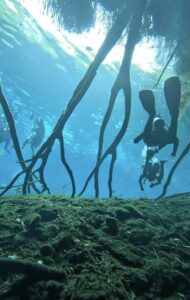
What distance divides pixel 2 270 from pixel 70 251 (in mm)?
780

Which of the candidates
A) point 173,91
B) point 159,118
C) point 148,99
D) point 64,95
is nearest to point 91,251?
point 148,99

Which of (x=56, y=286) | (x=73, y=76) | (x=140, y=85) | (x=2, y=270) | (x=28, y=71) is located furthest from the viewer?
(x=28, y=71)

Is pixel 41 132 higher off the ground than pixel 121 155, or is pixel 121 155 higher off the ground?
pixel 121 155

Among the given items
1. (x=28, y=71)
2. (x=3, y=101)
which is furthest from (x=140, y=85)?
(x=3, y=101)

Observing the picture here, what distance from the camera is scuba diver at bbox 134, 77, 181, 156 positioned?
17.8ft

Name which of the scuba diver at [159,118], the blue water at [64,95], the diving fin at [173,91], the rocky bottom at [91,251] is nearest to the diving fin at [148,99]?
the scuba diver at [159,118]

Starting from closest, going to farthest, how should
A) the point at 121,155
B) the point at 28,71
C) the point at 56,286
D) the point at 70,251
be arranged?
the point at 56,286 → the point at 70,251 → the point at 28,71 → the point at 121,155

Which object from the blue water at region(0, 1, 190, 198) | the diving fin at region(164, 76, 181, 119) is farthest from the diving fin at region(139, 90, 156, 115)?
the blue water at region(0, 1, 190, 198)

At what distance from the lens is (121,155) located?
40.3 m

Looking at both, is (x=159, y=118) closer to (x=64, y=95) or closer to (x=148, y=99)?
(x=148, y=99)

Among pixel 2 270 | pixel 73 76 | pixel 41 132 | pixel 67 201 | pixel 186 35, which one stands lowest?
pixel 2 270

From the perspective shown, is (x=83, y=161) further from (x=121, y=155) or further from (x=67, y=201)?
(x=67, y=201)

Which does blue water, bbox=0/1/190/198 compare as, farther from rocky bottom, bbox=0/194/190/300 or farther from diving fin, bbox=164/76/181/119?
diving fin, bbox=164/76/181/119

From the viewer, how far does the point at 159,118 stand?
242 inches
